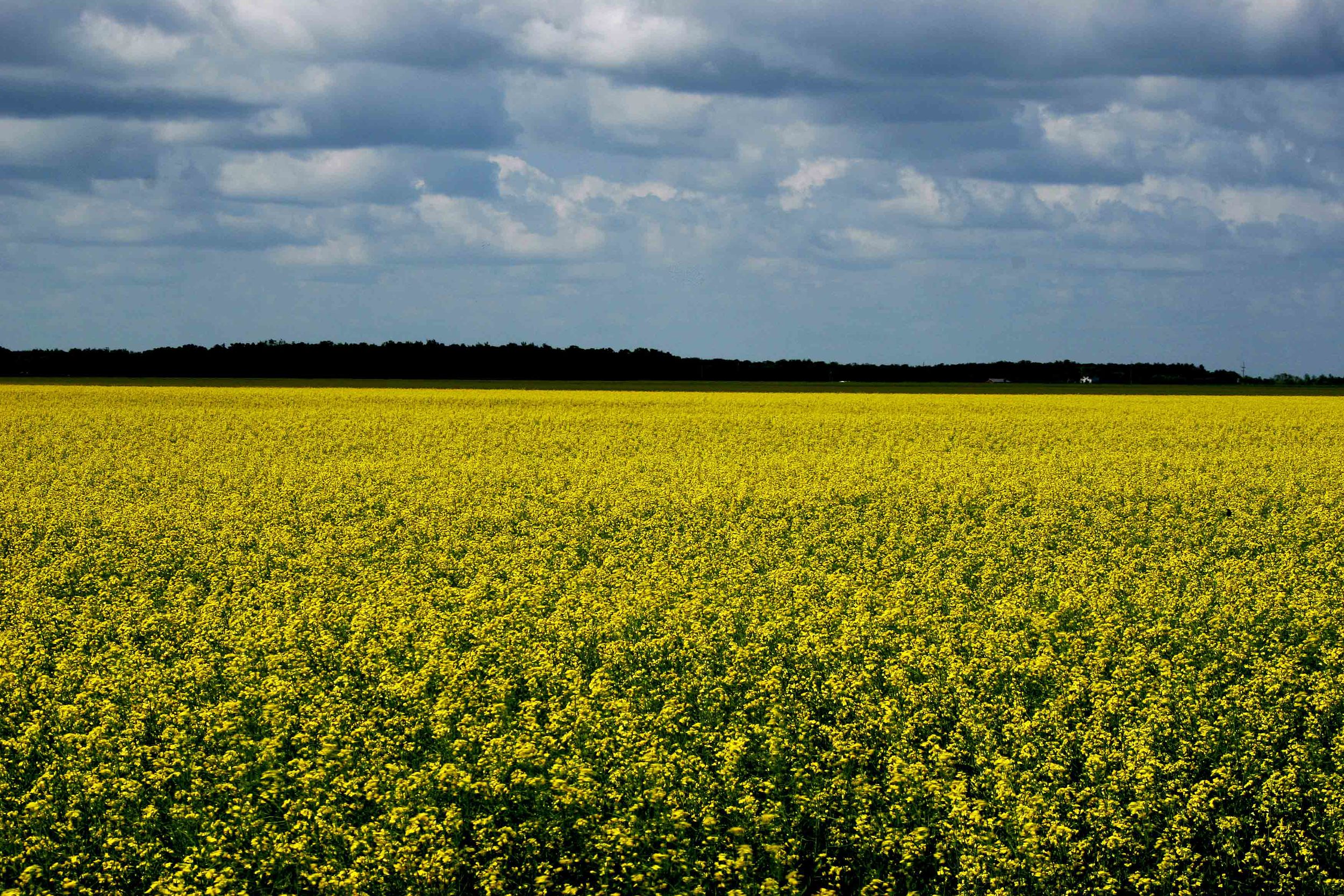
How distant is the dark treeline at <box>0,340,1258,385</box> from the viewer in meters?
94.7

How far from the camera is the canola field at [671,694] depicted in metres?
7.04

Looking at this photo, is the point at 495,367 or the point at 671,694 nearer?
the point at 671,694

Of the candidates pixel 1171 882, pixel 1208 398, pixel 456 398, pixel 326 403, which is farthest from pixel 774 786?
pixel 1208 398

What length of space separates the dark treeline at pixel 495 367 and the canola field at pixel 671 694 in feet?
246

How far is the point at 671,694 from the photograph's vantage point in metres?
9.62

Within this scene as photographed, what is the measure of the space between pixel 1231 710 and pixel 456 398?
52119mm

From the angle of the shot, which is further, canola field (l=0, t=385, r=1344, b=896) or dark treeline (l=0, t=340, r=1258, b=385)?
dark treeline (l=0, t=340, r=1258, b=385)

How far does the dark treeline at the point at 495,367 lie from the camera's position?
9469 centimetres

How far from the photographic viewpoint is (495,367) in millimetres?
97500

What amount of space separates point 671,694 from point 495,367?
89.3 meters

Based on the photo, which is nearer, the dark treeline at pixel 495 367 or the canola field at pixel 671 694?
the canola field at pixel 671 694

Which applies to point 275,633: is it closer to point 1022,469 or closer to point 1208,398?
point 1022,469

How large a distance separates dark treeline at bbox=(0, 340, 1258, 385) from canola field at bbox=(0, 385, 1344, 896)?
7505cm

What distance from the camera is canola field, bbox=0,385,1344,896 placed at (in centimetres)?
704
